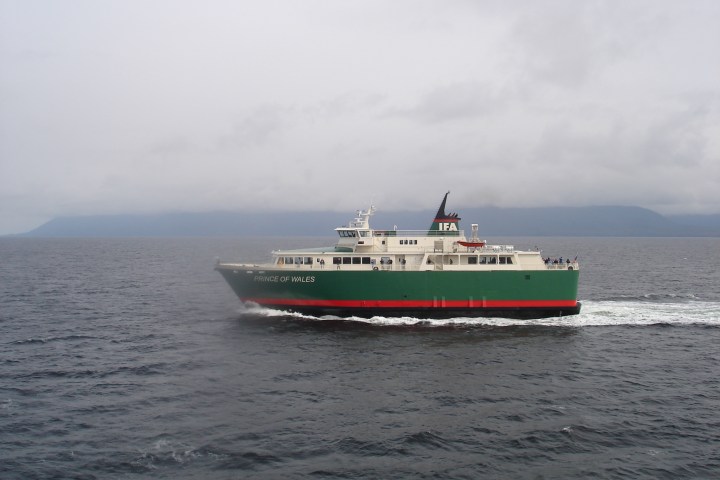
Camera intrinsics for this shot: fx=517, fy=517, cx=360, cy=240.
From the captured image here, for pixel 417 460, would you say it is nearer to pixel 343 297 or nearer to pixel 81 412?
pixel 81 412

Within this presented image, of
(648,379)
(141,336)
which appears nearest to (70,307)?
(141,336)

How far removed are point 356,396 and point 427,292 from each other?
1735 centimetres

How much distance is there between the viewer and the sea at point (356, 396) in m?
18.4

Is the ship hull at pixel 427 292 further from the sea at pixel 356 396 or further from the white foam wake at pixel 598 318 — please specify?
the sea at pixel 356 396

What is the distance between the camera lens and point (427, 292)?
41125 mm

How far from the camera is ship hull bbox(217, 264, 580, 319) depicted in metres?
41.0

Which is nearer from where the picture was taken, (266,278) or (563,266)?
(563,266)

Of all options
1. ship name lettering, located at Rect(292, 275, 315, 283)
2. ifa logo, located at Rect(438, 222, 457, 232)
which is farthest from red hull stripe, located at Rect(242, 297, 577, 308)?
ifa logo, located at Rect(438, 222, 457, 232)

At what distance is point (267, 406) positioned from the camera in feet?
76.1

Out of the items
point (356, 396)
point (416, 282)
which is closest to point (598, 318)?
point (416, 282)

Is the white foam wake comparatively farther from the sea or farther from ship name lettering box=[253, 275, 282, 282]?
ship name lettering box=[253, 275, 282, 282]

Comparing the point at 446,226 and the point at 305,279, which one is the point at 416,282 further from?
the point at 305,279

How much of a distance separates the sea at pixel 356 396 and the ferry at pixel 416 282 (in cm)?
127

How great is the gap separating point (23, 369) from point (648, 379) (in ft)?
112
